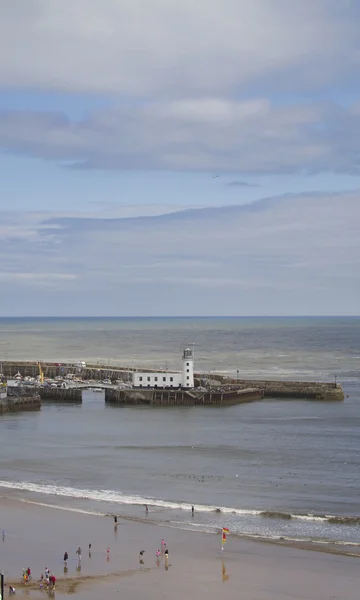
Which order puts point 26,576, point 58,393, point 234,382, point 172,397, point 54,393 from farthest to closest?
point 234,382 < point 54,393 < point 58,393 < point 172,397 < point 26,576

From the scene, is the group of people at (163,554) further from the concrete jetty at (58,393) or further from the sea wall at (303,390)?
the sea wall at (303,390)

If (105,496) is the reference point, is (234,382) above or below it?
above

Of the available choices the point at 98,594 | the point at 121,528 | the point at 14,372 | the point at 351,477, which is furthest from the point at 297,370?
the point at 98,594

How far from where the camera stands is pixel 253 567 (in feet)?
123

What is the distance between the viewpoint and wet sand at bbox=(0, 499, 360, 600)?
113 ft

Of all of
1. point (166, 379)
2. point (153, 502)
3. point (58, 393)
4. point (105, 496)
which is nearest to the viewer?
point (153, 502)

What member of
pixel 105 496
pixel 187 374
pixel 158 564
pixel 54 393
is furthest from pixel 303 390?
pixel 158 564

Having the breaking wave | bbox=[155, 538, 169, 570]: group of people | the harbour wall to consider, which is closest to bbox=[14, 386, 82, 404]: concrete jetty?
the harbour wall

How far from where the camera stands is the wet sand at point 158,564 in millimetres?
34406

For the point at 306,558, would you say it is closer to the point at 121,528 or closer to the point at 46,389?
the point at 121,528

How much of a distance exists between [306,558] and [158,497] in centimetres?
1303

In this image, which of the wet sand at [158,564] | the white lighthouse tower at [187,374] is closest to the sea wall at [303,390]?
the white lighthouse tower at [187,374]

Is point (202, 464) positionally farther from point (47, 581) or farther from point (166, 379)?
point (166, 379)

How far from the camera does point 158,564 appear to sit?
124 ft
